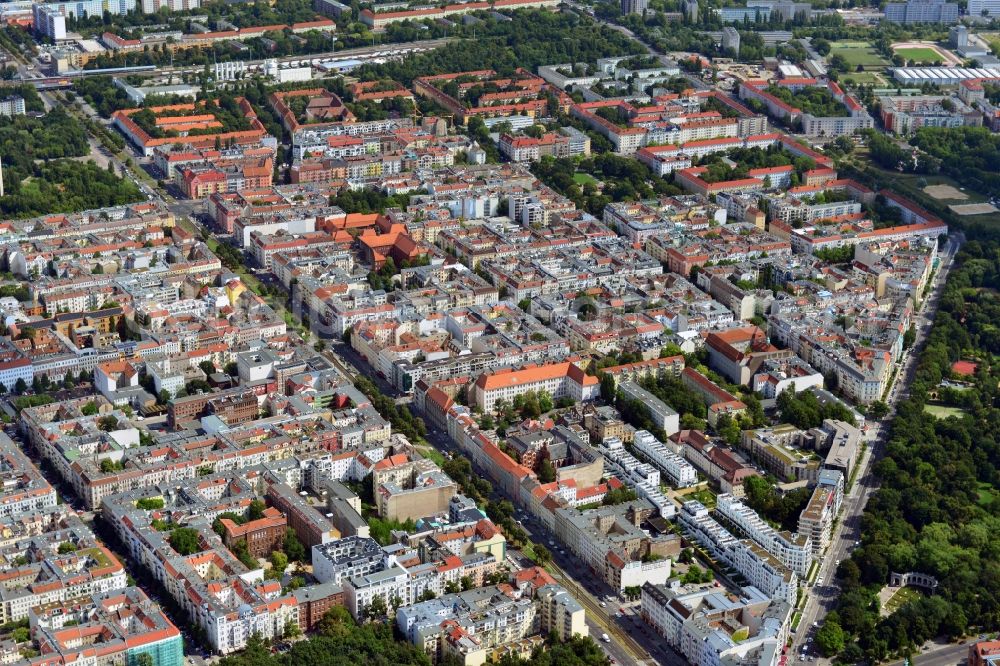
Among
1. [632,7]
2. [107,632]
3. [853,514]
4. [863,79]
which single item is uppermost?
[107,632]

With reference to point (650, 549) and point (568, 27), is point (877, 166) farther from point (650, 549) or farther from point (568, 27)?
point (650, 549)

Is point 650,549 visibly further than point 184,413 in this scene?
No

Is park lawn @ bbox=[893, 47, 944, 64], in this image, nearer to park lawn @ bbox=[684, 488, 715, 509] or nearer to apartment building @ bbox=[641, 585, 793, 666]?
park lawn @ bbox=[684, 488, 715, 509]

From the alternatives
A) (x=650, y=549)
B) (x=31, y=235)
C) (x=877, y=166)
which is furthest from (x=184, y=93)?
(x=650, y=549)

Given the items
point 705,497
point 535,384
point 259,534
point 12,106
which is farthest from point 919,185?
point 12,106

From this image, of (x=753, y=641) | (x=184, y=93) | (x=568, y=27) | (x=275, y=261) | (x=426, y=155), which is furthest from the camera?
(x=568, y=27)

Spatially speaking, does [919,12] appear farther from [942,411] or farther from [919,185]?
[942,411]

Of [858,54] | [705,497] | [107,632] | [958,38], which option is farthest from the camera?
[958,38]
